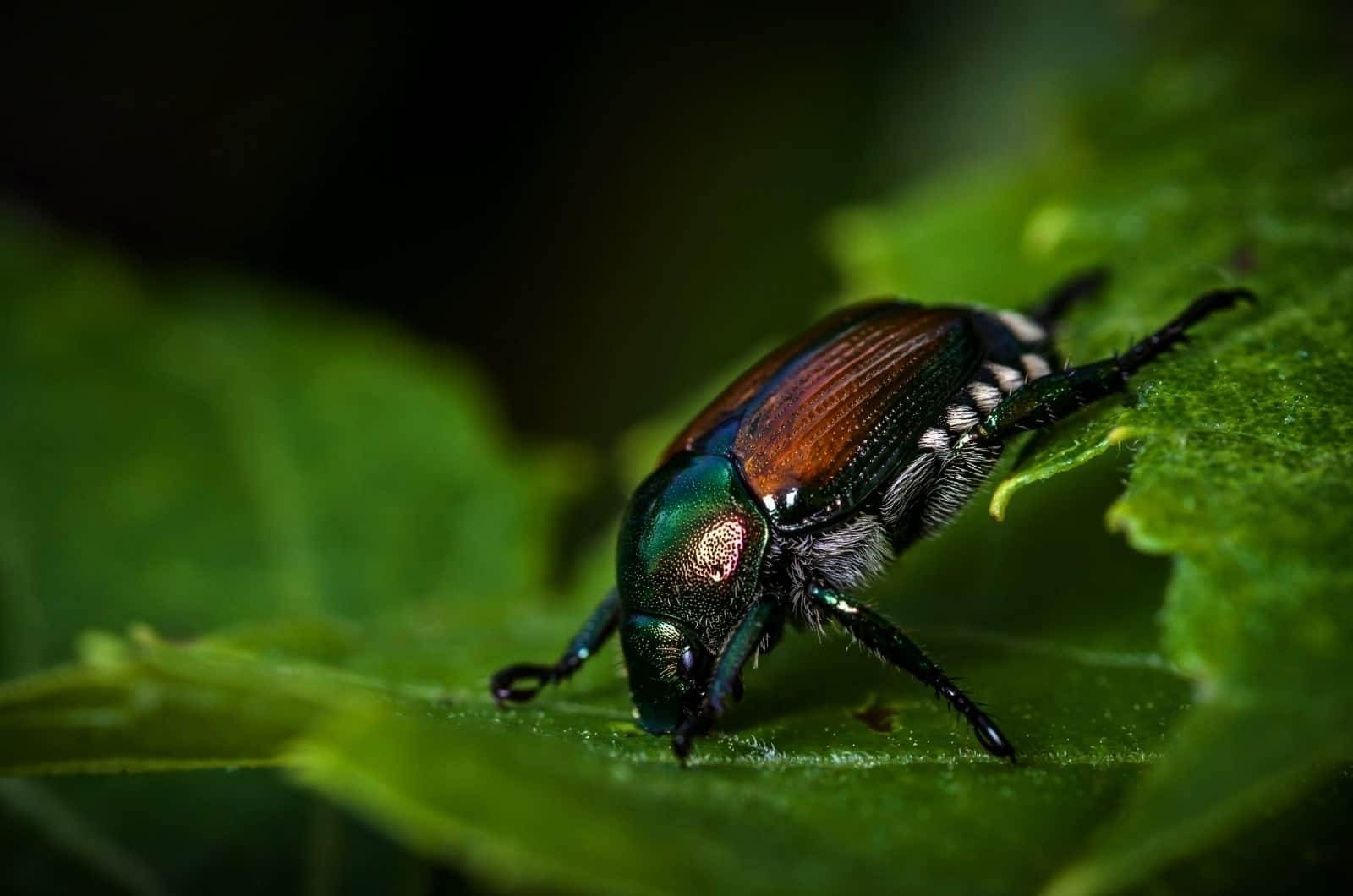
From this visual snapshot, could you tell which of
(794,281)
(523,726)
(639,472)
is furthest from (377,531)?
(794,281)

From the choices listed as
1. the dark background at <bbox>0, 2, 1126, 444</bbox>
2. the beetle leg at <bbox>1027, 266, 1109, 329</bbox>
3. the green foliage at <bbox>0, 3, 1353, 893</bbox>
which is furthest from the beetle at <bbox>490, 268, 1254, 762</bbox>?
the dark background at <bbox>0, 2, 1126, 444</bbox>

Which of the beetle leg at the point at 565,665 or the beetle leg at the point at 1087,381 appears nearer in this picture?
the beetle leg at the point at 1087,381

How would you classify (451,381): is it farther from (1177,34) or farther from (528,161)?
(1177,34)

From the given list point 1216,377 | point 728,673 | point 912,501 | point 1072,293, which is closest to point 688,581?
point 728,673

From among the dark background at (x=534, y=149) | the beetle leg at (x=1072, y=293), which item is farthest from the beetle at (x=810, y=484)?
the dark background at (x=534, y=149)

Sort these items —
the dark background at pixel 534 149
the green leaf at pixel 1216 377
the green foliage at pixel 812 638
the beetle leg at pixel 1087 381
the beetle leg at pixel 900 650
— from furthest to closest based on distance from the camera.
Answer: the dark background at pixel 534 149 → the beetle leg at pixel 1087 381 → the beetle leg at pixel 900 650 → the green foliage at pixel 812 638 → the green leaf at pixel 1216 377

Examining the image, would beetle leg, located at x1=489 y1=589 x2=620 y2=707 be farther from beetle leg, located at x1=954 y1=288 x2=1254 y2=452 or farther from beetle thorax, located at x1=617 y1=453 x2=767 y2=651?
beetle leg, located at x1=954 y1=288 x2=1254 y2=452

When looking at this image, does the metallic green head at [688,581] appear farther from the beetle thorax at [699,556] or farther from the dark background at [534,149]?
the dark background at [534,149]
